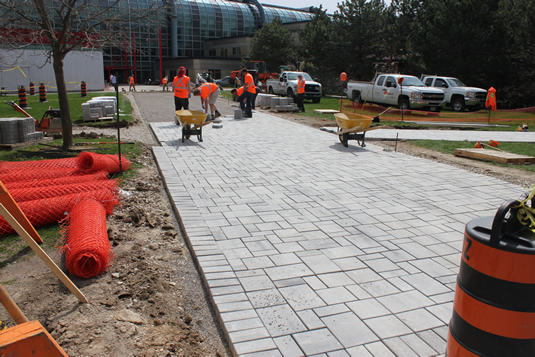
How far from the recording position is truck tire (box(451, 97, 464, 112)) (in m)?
25.0

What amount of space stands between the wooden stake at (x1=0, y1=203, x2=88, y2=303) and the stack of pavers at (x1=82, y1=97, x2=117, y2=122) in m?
13.7

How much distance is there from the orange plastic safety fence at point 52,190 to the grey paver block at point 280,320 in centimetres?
370

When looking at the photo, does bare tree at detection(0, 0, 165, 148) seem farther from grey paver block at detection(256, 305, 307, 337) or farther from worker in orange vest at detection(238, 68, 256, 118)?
grey paver block at detection(256, 305, 307, 337)

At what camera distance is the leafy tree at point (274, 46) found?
54.0 meters

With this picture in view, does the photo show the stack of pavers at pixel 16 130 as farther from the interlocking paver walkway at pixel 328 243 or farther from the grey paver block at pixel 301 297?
the grey paver block at pixel 301 297

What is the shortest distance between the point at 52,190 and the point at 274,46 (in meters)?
51.7

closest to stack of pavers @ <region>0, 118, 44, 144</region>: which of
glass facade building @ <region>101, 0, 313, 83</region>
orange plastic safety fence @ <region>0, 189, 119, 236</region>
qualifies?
orange plastic safety fence @ <region>0, 189, 119, 236</region>

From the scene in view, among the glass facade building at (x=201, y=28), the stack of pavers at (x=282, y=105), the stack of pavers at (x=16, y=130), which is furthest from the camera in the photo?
the glass facade building at (x=201, y=28)

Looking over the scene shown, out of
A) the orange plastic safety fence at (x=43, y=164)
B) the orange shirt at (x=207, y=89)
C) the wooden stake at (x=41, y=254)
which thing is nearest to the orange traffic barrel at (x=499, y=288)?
the wooden stake at (x=41, y=254)

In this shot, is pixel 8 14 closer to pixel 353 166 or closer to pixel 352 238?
pixel 353 166

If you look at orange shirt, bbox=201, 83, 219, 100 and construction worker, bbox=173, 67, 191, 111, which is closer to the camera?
construction worker, bbox=173, 67, 191, 111

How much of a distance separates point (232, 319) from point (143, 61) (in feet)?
233

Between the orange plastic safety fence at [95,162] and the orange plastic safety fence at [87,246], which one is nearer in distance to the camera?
the orange plastic safety fence at [87,246]

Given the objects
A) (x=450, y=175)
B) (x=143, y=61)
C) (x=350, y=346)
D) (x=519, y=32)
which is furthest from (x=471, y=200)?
(x=143, y=61)
